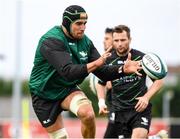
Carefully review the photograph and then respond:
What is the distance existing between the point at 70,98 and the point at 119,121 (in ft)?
6.28

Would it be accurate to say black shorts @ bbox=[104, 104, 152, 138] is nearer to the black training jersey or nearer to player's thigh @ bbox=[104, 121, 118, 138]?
player's thigh @ bbox=[104, 121, 118, 138]

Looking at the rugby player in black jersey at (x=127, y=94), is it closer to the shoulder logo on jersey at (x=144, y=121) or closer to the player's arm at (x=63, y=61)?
the shoulder logo on jersey at (x=144, y=121)

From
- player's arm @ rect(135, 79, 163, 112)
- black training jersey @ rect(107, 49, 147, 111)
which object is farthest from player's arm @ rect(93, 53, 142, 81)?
black training jersey @ rect(107, 49, 147, 111)

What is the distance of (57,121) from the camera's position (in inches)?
453

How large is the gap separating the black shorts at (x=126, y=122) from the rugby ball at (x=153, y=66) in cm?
123

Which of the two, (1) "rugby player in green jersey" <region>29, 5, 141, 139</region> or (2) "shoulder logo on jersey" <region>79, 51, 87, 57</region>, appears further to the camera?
(2) "shoulder logo on jersey" <region>79, 51, 87, 57</region>

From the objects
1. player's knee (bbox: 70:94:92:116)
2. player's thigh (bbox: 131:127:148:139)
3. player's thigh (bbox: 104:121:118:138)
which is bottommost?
player's thigh (bbox: 104:121:118:138)

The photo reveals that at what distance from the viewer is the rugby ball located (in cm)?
1124

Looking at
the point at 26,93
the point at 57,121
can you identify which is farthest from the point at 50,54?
the point at 26,93

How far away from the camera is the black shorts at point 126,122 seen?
12.3 m

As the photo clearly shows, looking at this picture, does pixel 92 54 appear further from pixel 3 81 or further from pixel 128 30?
pixel 3 81

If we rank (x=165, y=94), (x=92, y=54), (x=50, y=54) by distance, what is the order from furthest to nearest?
(x=165, y=94) < (x=92, y=54) < (x=50, y=54)

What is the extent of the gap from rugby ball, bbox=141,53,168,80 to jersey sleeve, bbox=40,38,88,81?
134 cm

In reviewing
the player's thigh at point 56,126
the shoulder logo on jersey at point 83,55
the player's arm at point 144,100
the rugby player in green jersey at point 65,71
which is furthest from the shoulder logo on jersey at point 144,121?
the shoulder logo on jersey at point 83,55
